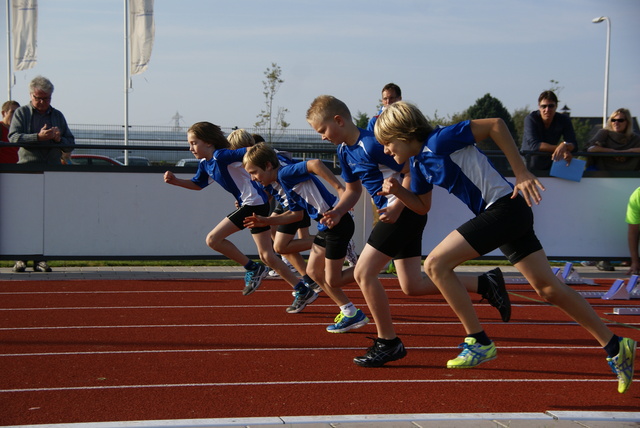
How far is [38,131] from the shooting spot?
36.6 feet

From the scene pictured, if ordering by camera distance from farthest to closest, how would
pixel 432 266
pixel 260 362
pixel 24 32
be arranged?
pixel 24 32 → pixel 260 362 → pixel 432 266

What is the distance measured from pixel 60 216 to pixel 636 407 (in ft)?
27.9

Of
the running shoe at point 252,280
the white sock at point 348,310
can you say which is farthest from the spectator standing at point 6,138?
the white sock at point 348,310

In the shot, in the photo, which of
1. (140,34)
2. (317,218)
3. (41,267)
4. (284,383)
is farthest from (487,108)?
(284,383)

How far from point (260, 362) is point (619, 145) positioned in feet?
26.4

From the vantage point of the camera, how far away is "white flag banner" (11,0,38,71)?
24734 millimetres

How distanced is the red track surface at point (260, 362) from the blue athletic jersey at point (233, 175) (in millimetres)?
1093

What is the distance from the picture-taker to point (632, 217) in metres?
11.3

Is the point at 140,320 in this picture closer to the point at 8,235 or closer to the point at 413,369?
the point at 413,369

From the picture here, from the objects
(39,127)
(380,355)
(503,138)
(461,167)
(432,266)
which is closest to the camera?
(503,138)

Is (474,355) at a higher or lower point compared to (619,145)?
lower

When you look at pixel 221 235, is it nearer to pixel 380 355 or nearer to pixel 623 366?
pixel 380 355

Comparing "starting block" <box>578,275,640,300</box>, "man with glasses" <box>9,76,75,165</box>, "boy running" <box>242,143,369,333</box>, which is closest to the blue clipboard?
"starting block" <box>578,275,640,300</box>

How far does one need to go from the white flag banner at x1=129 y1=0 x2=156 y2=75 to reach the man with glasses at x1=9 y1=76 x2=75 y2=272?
572 inches
